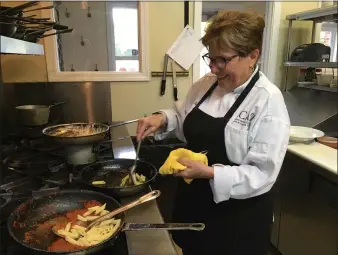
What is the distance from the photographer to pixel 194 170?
23.8 inches

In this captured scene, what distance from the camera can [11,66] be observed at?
4.85ft

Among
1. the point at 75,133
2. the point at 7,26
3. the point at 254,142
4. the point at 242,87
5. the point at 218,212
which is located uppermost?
the point at 7,26

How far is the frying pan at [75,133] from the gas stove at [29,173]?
91mm

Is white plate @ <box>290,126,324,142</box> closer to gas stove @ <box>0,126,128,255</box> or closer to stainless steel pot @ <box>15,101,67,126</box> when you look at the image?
gas stove @ <box>0,126,128,255</box>

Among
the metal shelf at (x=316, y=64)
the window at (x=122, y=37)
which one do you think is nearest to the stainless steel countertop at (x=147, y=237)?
the metal shelf at (x=316, y=64)

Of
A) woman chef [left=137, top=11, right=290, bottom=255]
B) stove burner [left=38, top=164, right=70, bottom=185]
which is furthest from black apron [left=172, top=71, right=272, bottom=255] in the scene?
stove burner [left=38, top=164, right=70, bottom=185]

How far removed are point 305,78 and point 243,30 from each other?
0.22 m

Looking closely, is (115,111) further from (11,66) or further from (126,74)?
(11,66)

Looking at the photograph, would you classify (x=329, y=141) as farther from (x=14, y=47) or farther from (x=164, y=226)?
(x=14, y=47)

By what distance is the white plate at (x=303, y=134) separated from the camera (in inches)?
14.3

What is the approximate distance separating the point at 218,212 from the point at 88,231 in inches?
13.6

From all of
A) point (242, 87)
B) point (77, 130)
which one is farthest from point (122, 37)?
point (242, 87)

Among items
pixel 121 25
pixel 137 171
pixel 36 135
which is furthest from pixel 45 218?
pixel 121 25

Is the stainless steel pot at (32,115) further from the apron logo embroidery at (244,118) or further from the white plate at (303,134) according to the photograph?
the white plate at (303,134)
